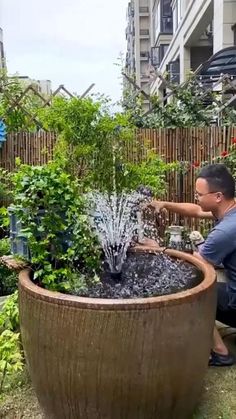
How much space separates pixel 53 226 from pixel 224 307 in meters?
1.09

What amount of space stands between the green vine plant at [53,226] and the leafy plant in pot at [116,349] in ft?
0.34

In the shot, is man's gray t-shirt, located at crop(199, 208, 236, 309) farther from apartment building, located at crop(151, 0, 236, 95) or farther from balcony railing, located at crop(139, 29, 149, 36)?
balcony railing, located at crop(139, 29, 149, 36)

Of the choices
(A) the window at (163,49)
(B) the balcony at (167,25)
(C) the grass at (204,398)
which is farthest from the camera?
(A) the window at (163,49)

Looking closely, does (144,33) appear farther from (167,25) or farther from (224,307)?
(224,307)

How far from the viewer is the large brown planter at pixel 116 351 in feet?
5.24

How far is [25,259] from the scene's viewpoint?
206 cm

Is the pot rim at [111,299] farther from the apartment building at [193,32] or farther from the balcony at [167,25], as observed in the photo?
the balcony at [167,25]

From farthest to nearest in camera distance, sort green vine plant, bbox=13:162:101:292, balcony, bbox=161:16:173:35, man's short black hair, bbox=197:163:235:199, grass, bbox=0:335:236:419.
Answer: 1. balcony, bbox=161:16:173:35
2. man's short black hair, bbox=197:163:235:199
3. grass, bbox=0:335:236:419
4. green vine plant, bbox=13:162:101:292

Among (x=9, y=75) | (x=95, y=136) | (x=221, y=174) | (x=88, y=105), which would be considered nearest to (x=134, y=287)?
(x=221, y=174)

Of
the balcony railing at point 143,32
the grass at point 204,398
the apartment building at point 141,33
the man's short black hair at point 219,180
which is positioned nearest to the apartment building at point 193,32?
the man's short black hair at point 219,180

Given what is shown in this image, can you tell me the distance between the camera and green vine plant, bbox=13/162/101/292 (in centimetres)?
195

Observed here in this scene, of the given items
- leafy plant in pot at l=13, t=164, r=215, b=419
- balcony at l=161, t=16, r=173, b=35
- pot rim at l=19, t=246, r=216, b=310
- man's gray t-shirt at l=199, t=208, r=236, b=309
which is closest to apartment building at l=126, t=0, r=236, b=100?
balcony at l=161, t=16, r=173, b=35

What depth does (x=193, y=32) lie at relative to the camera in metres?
12.3

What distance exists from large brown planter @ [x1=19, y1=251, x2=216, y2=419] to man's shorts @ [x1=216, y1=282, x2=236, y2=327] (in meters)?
0.61
